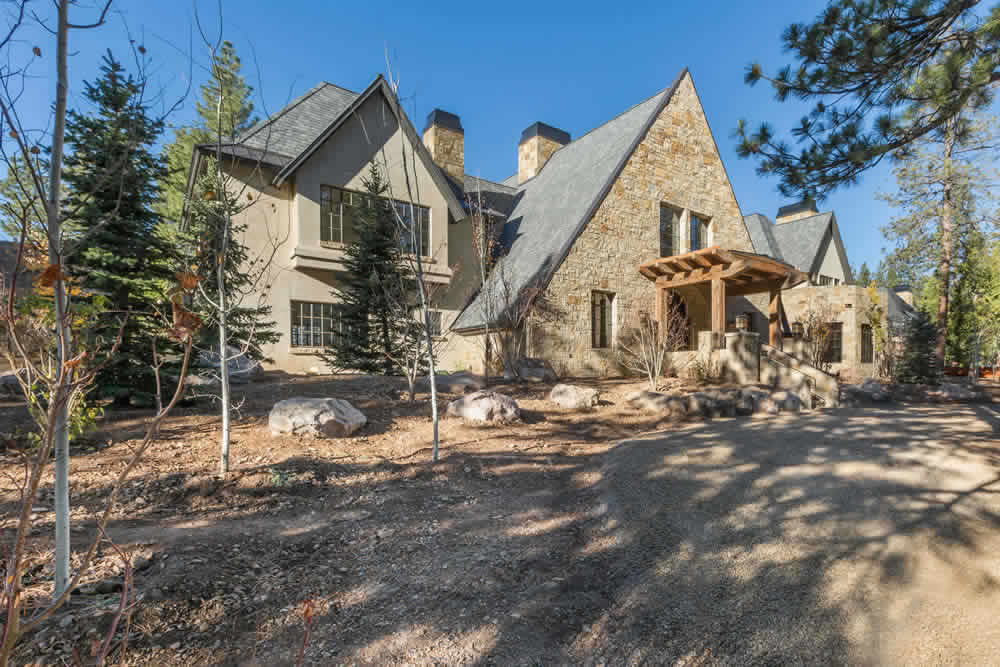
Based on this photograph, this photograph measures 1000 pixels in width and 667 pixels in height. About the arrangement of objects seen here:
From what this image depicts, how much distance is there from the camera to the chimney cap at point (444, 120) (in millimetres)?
17359

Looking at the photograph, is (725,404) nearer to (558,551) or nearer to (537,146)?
(558,551)

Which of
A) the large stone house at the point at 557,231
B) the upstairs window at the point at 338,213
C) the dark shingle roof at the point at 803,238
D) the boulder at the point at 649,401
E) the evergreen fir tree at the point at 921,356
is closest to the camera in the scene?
the boulder at the point at 649,401

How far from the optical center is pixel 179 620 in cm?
258

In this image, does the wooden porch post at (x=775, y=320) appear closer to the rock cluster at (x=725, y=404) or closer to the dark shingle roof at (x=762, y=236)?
the rock cluster at (x=725, y=404)

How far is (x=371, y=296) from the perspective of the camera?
11.5 m

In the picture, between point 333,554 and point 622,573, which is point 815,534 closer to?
point 622,573

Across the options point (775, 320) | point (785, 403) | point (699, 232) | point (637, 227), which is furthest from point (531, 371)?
point (699, 232)

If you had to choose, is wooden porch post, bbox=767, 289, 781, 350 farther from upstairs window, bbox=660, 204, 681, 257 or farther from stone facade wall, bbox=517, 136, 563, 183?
stone facade wall, bbox=517, 136, 563, 183

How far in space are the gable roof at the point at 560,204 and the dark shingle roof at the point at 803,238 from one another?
12027mm

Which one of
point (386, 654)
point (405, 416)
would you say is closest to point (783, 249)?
point (405, 416)

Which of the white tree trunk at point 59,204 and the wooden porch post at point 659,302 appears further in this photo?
the wooden porch post at point 659,302

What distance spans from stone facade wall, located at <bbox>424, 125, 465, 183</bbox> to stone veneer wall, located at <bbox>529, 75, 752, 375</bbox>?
6964 millimetres

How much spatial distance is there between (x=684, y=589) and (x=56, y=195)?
4.21 meters

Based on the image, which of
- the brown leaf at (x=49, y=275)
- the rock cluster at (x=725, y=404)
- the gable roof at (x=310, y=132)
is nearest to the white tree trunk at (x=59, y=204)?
the brown leaf at (x=49, y=275)
